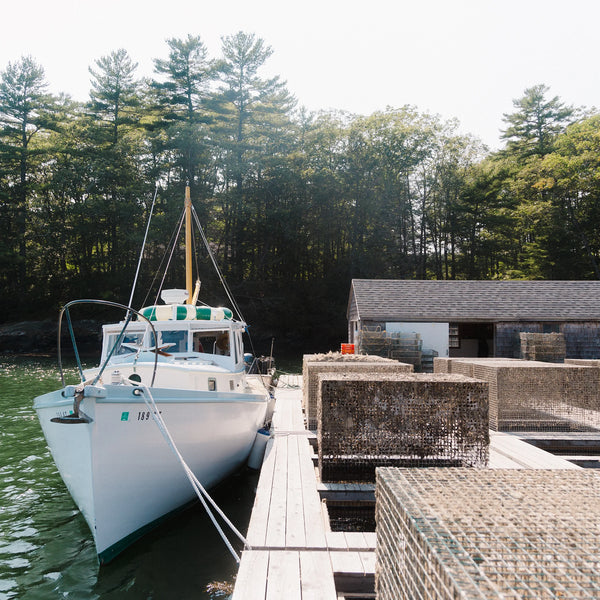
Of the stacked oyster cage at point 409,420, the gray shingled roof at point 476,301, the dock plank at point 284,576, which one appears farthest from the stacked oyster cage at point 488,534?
the gray shingled roof at point 476,301

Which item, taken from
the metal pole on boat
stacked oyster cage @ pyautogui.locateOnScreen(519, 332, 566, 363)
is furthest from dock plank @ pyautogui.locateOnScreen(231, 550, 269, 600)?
stacked oyster cage @ pyautogui.locateOnScreen(519, 332, 566, 363)

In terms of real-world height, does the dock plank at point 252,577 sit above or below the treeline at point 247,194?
below

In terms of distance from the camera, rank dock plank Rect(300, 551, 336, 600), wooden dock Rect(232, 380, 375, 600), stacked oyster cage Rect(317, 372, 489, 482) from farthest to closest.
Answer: stacked oyster cage Rect(317, 372, 489, 482) < wooden dock Rect(232, 380, 375, 600) < dock plank Rect(300, 551, 336, 600)

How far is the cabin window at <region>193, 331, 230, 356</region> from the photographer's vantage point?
940cm

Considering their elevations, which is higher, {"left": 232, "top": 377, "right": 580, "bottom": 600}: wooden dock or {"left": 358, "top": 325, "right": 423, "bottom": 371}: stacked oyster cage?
{"left": 358, "top": 325, "right": 423, "bottom": 371}: stacked oyster cage

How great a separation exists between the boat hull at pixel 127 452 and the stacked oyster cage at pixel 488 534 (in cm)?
394

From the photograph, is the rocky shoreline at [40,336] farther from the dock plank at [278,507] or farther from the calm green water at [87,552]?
the dock plank at [278,507]

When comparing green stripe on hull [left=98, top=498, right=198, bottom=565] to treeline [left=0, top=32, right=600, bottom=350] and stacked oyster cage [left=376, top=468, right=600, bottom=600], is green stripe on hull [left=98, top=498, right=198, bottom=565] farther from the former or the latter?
treeline [left=0, top=32, right=600, bottom=350]

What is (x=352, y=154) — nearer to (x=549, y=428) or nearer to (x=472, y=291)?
(x=472, y=291)

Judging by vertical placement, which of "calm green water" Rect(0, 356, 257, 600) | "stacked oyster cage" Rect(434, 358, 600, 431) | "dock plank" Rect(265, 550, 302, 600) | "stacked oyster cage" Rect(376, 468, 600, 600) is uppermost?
"stacked oyster cage" Rect(376, 468, 600, 600)

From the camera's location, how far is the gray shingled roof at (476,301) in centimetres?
2114

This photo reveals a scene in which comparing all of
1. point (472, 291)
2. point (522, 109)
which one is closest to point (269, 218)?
point (472, 291)

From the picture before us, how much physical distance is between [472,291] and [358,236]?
22557mm

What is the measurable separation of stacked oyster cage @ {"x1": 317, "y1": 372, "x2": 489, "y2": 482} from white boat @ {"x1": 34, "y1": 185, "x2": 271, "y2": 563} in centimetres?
206
